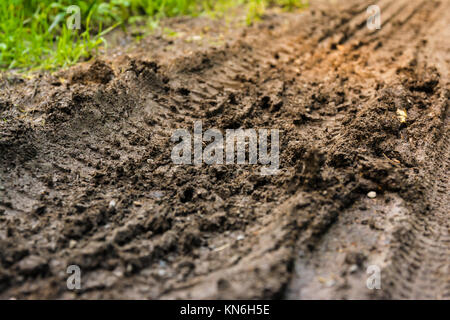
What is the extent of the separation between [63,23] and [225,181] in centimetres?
248

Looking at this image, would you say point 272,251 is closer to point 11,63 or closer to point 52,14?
point 11,63

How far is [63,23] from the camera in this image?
12.8ft

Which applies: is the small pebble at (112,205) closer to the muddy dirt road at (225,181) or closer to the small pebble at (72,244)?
the muddy dirt road at (225,181)

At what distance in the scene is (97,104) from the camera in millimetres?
2945

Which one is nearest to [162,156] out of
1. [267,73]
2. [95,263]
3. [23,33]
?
[95,263]

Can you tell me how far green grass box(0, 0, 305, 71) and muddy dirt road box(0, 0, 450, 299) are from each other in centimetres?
32

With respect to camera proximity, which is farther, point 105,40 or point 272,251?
point 105,40

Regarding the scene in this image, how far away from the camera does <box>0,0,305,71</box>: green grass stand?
143 inches

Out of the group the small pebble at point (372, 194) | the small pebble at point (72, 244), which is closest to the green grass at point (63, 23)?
the small pebble at point (72, 244)

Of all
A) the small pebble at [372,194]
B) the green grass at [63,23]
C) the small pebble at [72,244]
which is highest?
the green grass at [63,23]

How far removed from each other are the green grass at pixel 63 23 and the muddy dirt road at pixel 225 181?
322 millimetres

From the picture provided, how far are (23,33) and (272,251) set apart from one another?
3256 mm

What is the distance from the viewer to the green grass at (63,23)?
11.9 feet
